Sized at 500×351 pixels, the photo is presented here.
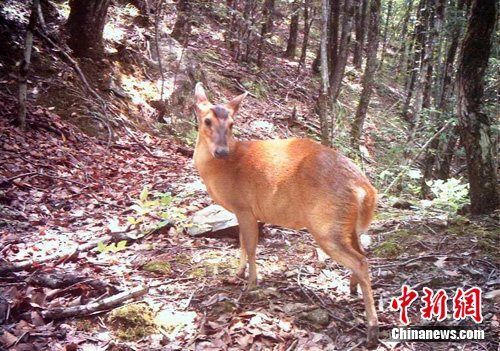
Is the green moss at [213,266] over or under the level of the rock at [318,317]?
over

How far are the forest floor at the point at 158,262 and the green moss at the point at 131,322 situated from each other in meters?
0.01

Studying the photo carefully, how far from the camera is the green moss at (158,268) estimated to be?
477 centimetres

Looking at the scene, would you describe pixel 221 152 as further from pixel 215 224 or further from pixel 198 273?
pixel 215 224

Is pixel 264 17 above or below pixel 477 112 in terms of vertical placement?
Result: above

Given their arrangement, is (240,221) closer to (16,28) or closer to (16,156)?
(16,156)

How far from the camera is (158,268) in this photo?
189 inches

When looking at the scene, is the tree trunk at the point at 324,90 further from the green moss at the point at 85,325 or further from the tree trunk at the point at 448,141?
the green moss at the point at 85,325

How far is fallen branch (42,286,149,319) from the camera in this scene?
3.74 metres

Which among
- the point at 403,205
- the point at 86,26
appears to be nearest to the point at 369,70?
the point at 403,205

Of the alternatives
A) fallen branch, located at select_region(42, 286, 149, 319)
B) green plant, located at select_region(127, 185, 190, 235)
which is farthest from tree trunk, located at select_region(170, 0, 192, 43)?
fallen branch, located at select_region(42, 286, 149, 319)

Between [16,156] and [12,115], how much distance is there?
1209mm

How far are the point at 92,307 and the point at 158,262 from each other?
3.83ft

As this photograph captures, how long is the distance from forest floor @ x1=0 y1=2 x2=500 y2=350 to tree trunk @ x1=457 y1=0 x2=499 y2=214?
394 mm

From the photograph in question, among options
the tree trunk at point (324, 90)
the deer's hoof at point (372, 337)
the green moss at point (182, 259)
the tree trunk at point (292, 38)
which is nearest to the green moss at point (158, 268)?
the green moss at point (182, 259)
